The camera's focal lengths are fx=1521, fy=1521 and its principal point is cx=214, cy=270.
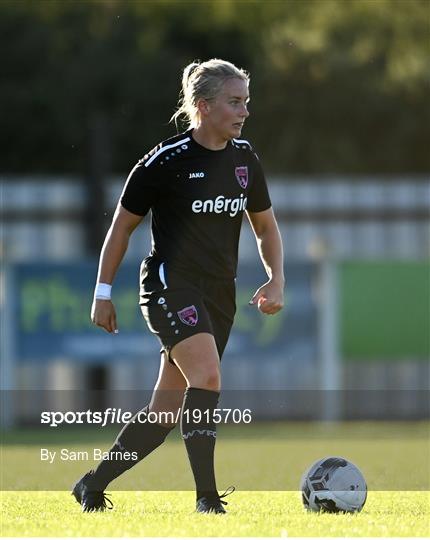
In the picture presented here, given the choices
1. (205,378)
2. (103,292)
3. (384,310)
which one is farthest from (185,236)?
(384,310)

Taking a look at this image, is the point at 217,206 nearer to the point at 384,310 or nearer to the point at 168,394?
the point at 168,394

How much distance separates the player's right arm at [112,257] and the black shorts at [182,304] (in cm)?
13

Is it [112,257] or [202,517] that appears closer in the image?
[202,517]

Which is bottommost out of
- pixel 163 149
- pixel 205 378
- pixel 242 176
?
pixel 205 378

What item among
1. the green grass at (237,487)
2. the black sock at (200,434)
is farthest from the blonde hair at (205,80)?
the green grass at (237,487)

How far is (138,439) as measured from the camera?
6.47 meters

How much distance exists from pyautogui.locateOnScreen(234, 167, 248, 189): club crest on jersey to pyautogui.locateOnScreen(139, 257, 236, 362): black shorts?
0.42 m

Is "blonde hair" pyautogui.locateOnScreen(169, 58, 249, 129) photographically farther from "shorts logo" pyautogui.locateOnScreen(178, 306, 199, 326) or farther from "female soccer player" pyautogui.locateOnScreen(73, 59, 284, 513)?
"shorts logo" pyautogui.locateOnScreen(178, 306, 199, 326)

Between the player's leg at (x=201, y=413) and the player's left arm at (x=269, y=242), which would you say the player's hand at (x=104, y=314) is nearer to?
the player's leg at (x=201, y=413)

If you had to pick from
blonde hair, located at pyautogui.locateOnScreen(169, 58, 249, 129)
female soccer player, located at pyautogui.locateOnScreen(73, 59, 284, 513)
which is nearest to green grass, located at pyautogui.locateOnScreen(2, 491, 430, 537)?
female soccer player, located at pyautogui.locateOnScreen(73, 59, 284, 513)

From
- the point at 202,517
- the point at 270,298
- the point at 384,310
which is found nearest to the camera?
the point at 202,517

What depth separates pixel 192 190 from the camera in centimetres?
642

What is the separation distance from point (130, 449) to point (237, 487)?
5.19 feet

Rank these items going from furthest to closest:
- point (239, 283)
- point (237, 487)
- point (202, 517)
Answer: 1. point (239, 283)
2. point (237, 487)
3. point (202, 517)
